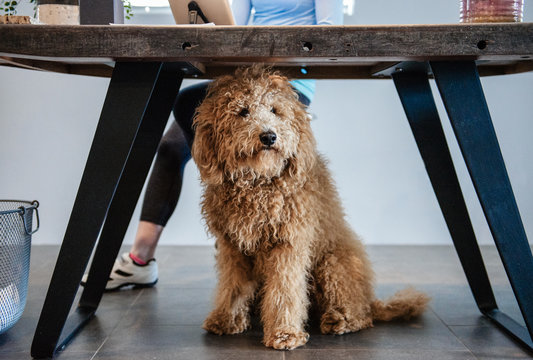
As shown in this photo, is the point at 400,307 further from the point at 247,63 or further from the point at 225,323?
the point at 247,63

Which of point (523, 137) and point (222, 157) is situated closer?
point (222, 157)

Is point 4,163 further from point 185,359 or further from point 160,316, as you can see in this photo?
point 185,359

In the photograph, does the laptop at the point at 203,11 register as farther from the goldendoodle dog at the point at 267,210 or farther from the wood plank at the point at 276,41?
the wood plank at the point at 276,41

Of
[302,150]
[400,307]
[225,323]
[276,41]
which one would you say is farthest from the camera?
[400,307]

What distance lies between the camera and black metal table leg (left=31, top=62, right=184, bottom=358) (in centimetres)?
146

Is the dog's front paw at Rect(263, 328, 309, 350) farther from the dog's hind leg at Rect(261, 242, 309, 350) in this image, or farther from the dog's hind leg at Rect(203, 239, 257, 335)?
the dog's hind leg at Rect(203, 239, 257, 335)

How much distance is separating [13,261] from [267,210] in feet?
2.48

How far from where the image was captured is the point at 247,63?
163cm

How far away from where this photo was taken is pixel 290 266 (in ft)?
5.21

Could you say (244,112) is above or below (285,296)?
above

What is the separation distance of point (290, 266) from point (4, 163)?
2.14m

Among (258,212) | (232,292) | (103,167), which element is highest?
(103,167)

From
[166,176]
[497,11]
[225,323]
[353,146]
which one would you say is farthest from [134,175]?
[353,146]

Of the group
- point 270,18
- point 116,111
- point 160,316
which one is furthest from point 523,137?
point 116,111
